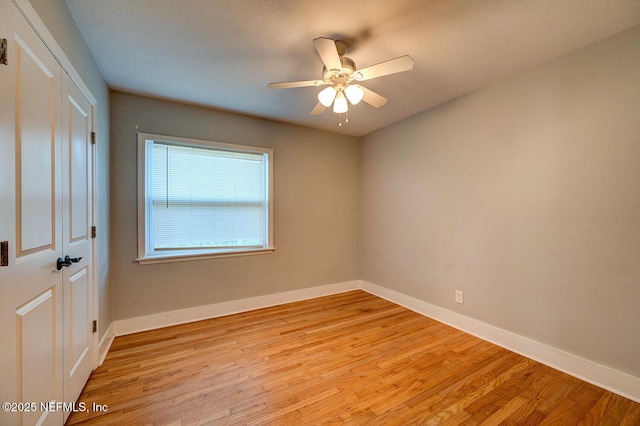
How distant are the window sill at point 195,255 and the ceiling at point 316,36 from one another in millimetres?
1697

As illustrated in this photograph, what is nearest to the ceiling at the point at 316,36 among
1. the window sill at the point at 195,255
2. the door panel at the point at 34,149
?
the door panel at the point at 34,149

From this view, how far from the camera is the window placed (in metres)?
2.73

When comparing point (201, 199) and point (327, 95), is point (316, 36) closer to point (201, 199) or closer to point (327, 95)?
point (327, 95)

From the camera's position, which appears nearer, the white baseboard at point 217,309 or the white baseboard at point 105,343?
the white baseboard at point 105,343

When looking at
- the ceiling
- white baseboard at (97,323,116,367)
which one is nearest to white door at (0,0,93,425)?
white baseboard at (97,323,116,367)

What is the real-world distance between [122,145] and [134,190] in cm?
46

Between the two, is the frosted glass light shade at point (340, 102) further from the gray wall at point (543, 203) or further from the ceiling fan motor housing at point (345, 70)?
the gray wall at point (543, 203)

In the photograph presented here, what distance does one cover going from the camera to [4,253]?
0.97 m

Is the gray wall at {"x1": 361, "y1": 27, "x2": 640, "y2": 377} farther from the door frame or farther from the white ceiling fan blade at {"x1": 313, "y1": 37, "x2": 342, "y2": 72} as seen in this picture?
the door frame

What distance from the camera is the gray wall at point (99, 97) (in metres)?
1.39

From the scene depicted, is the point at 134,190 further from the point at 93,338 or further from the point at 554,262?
the point at 554,262

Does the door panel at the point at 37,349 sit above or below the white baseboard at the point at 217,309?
above

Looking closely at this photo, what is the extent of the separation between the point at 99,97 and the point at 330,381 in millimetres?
2934

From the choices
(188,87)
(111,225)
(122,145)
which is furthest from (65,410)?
(188,87)
